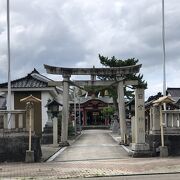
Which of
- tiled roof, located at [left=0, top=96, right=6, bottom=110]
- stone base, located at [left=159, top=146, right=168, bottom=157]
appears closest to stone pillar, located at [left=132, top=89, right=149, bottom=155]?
stone base, located at [left=159, top=146, right=168, bottom=157]

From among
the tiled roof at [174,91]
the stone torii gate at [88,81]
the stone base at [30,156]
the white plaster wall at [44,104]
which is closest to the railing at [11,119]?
the stone base at [30,156]

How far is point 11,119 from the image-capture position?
2278cm

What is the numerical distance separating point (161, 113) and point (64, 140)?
39.0ft

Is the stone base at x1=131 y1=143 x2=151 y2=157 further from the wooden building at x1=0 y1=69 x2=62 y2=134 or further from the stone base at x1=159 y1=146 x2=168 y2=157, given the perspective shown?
the wooden building at x1=0 y1=69 x2=62 y2=134

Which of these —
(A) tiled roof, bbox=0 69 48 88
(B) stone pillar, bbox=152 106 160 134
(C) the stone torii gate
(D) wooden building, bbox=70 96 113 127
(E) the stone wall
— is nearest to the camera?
(E) the stone wall

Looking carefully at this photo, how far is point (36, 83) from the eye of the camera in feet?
139

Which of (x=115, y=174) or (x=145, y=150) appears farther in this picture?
(x=145, y=150)

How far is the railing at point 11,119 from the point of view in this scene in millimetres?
22266

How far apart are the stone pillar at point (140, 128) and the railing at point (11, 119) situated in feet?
18.0

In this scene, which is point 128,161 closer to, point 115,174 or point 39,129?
point 115,174

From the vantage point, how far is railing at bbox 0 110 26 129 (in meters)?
22.3

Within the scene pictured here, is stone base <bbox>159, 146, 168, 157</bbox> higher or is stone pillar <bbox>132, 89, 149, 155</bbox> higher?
stone pillar <bbox>132, 89, 149, 155</bbox>

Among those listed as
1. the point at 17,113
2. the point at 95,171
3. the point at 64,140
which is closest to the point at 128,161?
the point at 95,171

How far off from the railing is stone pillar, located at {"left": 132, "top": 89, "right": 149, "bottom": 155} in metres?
5.49
